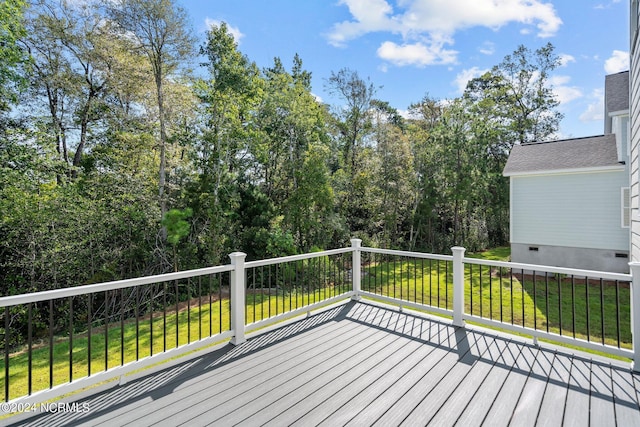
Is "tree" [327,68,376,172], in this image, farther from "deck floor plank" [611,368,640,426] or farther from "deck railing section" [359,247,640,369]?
"deck floor plank" [611,368,640,426]

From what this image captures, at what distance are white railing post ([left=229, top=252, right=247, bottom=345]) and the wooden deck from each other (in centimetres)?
14

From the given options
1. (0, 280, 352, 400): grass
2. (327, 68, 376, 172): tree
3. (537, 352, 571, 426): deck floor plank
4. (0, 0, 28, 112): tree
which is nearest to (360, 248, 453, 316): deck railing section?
(0, 280, 352, 400): grass

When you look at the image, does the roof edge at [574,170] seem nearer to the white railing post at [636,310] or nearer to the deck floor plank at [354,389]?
the white railing post at [636,310]

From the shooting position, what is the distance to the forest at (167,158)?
21.8 ft

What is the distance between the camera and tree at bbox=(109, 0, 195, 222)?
6895 millimetres

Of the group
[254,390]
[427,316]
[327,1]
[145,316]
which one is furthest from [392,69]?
[254,390]

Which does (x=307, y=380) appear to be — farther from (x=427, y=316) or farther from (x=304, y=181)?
(x=304, y=181)

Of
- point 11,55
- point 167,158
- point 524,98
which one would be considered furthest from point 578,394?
A: point 524,98

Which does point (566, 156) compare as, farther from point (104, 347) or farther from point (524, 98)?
point (104, 347)

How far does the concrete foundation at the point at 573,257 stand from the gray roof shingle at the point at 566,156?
231 centimetres

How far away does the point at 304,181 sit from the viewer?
9.78m

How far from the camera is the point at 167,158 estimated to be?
8.16m

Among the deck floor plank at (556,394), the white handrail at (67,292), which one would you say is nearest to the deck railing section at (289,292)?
the white handrail at (67,292)

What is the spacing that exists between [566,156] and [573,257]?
9.96 feet
